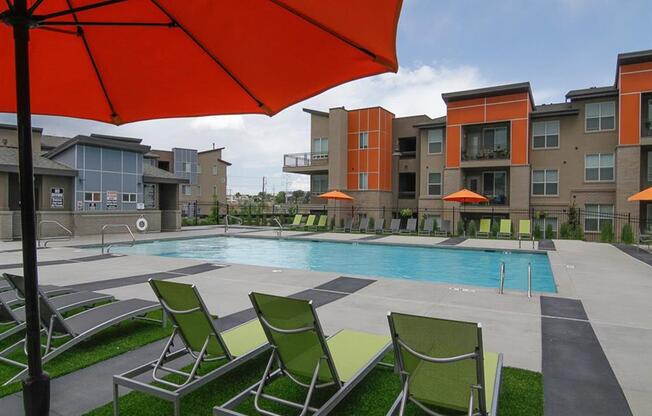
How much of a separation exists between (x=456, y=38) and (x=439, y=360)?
59.4 feet

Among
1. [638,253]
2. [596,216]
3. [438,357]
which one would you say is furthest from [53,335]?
[596,216]

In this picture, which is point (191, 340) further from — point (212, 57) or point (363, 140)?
point (363, 140)

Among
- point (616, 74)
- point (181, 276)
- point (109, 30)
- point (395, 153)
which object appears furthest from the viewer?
point (395, 153)

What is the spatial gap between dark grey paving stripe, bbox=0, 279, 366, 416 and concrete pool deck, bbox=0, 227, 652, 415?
8 centimetres

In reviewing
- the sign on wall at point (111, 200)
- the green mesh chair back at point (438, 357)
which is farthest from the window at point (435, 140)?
the green mesh chair back at point (438, 357)

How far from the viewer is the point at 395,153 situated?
29969mm

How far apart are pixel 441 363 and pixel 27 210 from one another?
8.62ft

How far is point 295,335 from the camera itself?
10.5ft

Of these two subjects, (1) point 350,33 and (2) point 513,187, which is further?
(2) point 513,187

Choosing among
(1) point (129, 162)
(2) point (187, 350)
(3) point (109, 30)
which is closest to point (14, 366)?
(2) point (187, 350)

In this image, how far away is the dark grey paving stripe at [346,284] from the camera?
8430 millimetres

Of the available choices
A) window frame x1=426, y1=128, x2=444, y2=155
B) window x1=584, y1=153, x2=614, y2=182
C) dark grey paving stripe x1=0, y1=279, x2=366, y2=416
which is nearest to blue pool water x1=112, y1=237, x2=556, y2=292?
dark grey paving stripe x1=0, y1=279, x2=366, y2=416

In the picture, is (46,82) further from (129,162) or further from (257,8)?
(129,162)

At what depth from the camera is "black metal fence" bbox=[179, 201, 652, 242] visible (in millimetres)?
21234
